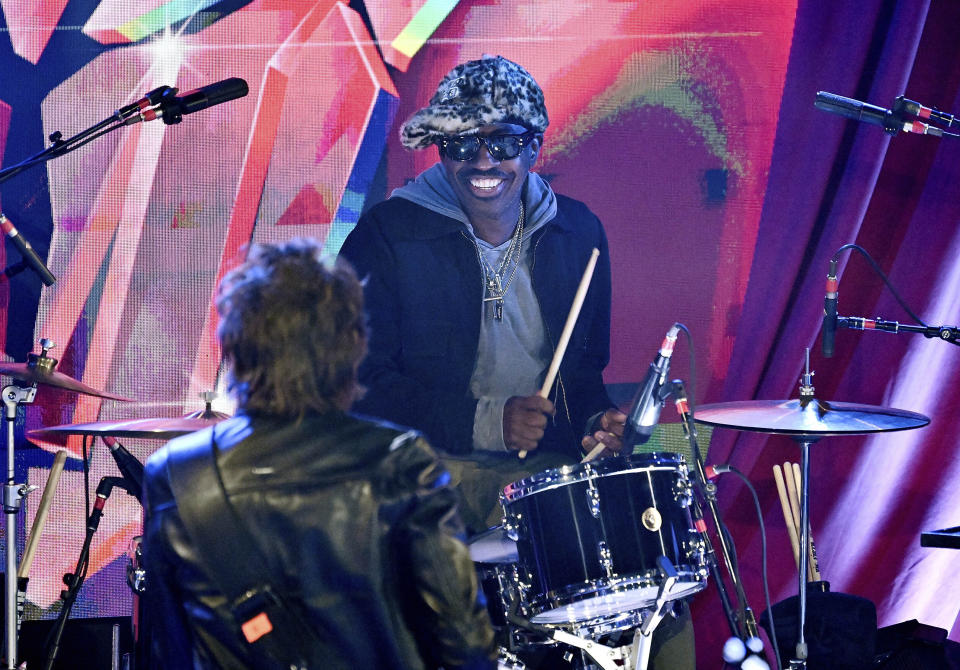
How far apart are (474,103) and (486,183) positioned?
0.29 meters

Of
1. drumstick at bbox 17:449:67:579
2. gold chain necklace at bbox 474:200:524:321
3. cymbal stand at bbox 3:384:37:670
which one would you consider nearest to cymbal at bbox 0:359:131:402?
cymbal stand at bbox 3:384:37:670

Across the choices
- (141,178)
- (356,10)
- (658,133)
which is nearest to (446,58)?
(356,10)

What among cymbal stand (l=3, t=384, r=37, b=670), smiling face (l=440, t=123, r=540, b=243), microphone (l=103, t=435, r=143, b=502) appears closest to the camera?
cymbal stand (l=3, t=384, r=37, b=670)

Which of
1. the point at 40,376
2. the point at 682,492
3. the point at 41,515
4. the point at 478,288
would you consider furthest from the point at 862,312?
the point at 41,515

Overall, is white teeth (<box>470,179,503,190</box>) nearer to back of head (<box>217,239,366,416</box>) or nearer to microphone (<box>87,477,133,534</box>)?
microphone (<box>87,477,133,534</box>)

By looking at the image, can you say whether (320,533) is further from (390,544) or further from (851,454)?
(851,454)

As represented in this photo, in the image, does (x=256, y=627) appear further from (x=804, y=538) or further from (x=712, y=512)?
(x=804, y=538)

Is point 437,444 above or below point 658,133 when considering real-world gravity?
below

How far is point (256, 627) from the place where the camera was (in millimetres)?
1509

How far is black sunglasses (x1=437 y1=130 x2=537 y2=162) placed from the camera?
11.3ft

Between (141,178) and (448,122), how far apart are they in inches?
47.8

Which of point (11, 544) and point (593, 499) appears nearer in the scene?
point (593, 499)

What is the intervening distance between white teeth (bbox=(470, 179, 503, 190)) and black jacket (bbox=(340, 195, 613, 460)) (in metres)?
0.15

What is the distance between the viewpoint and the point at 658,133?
3.80 metres
